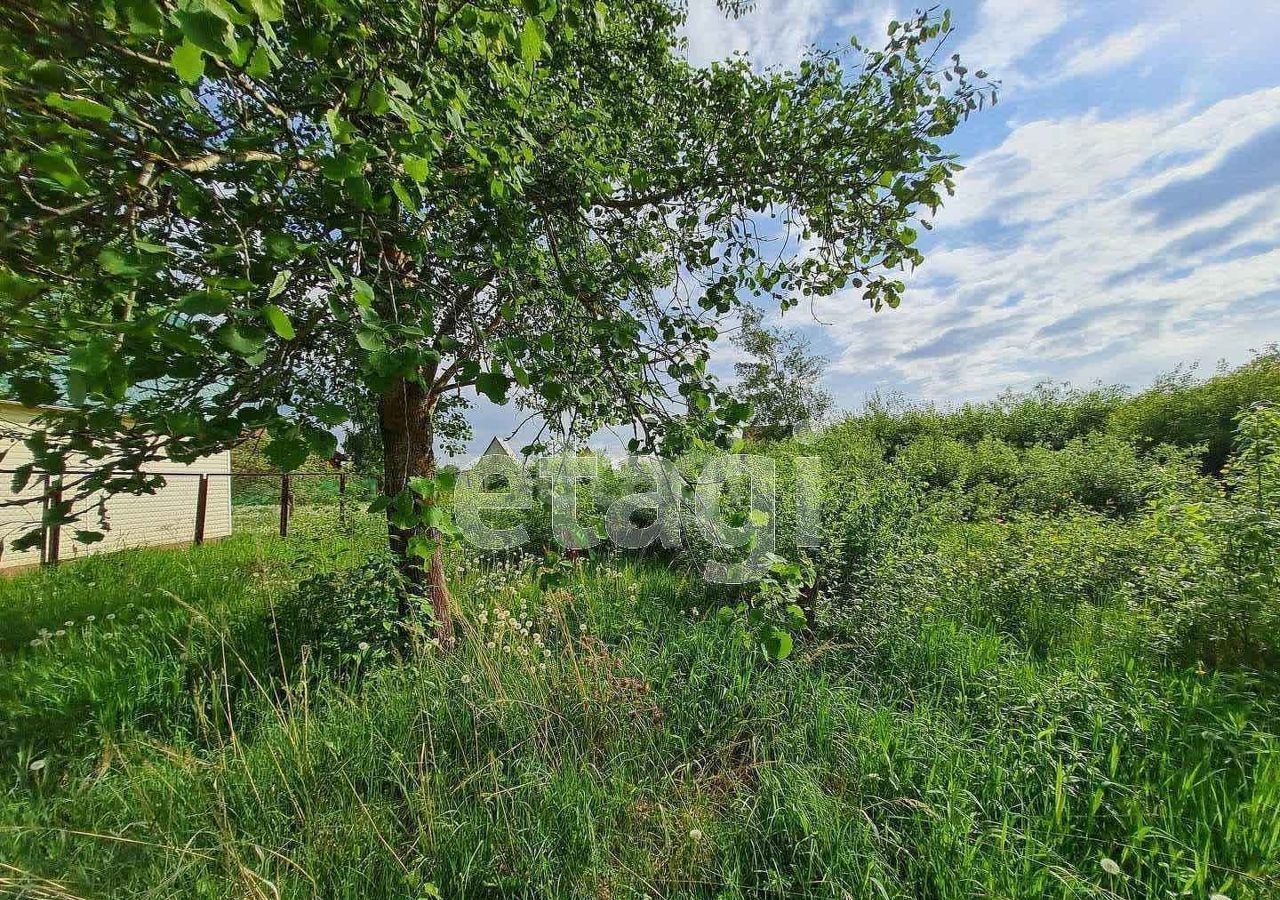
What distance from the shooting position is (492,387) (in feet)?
4.22

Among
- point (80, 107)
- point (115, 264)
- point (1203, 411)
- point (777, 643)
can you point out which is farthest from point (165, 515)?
point (1203, 411)

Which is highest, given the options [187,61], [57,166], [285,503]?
[187,61]

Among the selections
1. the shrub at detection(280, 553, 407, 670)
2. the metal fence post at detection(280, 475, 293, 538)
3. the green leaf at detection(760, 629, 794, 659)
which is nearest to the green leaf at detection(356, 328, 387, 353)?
the green leaf at detection(760, 629, 794, 659)

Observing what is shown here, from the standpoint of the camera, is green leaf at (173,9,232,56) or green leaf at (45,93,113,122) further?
green leaf at (45,93,113,122)

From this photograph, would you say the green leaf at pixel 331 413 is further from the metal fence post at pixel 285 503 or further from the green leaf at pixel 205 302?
the metal fence post at pixel 285 503

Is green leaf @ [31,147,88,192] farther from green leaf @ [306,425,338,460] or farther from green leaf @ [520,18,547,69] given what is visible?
green leaf @ [520,18,547,69]

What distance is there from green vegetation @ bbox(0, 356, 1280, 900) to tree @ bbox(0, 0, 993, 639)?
89 cm

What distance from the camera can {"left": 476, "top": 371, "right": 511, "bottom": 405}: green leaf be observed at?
1279 millimetres

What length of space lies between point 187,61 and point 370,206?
34cm

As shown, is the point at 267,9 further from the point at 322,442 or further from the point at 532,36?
the point at 322,442

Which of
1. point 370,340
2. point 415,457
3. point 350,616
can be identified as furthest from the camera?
point 415,457

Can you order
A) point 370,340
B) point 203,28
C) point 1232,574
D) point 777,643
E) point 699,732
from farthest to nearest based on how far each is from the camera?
1. point 1232,574
2. point 699,732
3. point 777,643
4. point 370,340
5. point 203,28

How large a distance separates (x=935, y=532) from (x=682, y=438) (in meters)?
5.11

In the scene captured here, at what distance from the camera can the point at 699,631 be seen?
11.8ft
